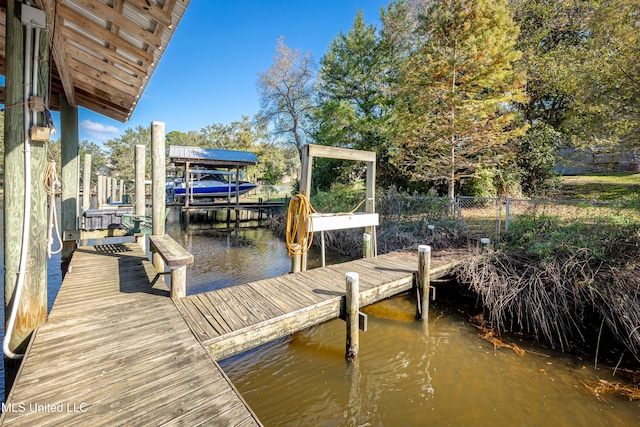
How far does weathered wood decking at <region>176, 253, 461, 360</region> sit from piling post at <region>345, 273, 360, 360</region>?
18 centimetres

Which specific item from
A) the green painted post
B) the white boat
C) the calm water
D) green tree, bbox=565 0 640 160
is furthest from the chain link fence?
the white boat

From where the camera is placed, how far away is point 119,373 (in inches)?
89.2

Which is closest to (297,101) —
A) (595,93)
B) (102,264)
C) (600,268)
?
(595,93)

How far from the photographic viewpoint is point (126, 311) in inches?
132

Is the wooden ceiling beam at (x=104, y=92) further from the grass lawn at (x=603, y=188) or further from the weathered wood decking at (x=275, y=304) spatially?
the grass lawn at (x=603, y=188)

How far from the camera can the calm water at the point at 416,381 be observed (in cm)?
309

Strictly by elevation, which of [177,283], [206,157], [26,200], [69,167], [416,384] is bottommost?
[416,384]

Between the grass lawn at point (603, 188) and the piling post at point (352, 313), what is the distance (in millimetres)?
11454

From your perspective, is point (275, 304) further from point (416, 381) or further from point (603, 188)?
point (603, 188)

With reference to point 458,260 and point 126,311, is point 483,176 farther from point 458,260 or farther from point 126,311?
point 126,311

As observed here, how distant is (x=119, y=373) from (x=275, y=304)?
184 cm

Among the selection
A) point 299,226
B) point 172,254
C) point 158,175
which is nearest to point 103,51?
point 158,175

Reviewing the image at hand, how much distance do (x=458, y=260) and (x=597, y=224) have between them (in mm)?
2596

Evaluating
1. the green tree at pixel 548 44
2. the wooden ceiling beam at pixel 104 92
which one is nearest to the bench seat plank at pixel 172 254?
the wooden ceiling beam at pixel 104 92
